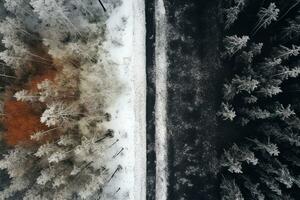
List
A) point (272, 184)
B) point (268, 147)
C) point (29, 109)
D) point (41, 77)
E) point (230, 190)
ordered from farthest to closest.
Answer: point (41, 77) < point (29, 109) < point (230, 190) < point (272, 184) < point (268, 147)

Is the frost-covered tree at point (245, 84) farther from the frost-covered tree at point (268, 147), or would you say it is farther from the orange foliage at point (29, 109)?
the orange foliage at point (29, 109)

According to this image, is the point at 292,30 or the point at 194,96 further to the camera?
the point at 194,96

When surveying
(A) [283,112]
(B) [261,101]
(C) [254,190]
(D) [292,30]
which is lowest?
(C) [254,190]

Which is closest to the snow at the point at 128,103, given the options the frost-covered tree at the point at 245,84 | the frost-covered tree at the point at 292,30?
the frost-covered tree at the point at 245,84

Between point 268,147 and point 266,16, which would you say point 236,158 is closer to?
point 268,147

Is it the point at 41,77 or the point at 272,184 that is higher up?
the point at 41,77

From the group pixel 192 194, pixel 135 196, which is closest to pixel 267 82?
pixel 192 194

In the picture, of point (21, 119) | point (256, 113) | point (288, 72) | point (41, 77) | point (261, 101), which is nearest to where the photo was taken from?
point (288, 72)

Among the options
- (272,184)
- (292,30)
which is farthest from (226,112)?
(292,30)
